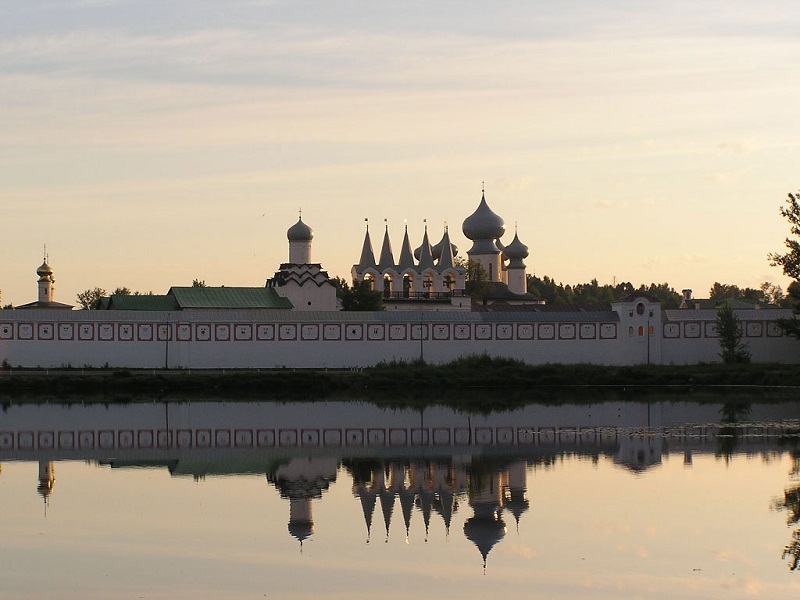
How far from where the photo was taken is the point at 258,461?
25.0 m

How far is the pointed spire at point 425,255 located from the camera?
6616cm

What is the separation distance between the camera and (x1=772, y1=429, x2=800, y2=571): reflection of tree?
15.7 m

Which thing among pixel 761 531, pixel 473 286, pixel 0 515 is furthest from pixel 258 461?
pixel 473 286

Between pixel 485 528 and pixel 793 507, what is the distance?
446 centimetres

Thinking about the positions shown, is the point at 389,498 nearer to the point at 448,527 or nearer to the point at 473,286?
the point at 448,527

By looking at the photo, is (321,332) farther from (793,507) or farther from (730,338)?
(793,507)

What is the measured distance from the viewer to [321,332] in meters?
48.7

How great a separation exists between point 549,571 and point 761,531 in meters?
3.58

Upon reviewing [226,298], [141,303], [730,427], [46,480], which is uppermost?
[226,298]

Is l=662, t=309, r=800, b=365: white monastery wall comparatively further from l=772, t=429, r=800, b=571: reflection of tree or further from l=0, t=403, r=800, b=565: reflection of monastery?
l=772, t=429, r=800, b=571: reflection of tree

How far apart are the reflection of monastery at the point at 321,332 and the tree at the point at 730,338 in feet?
2.83

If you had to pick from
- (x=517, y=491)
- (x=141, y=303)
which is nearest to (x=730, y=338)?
(x=141, y=303)

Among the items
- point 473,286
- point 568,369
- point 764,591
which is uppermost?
point 473,286

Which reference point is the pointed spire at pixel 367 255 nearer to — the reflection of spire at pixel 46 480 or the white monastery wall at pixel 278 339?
the white monastery wall at pixel 278 339
